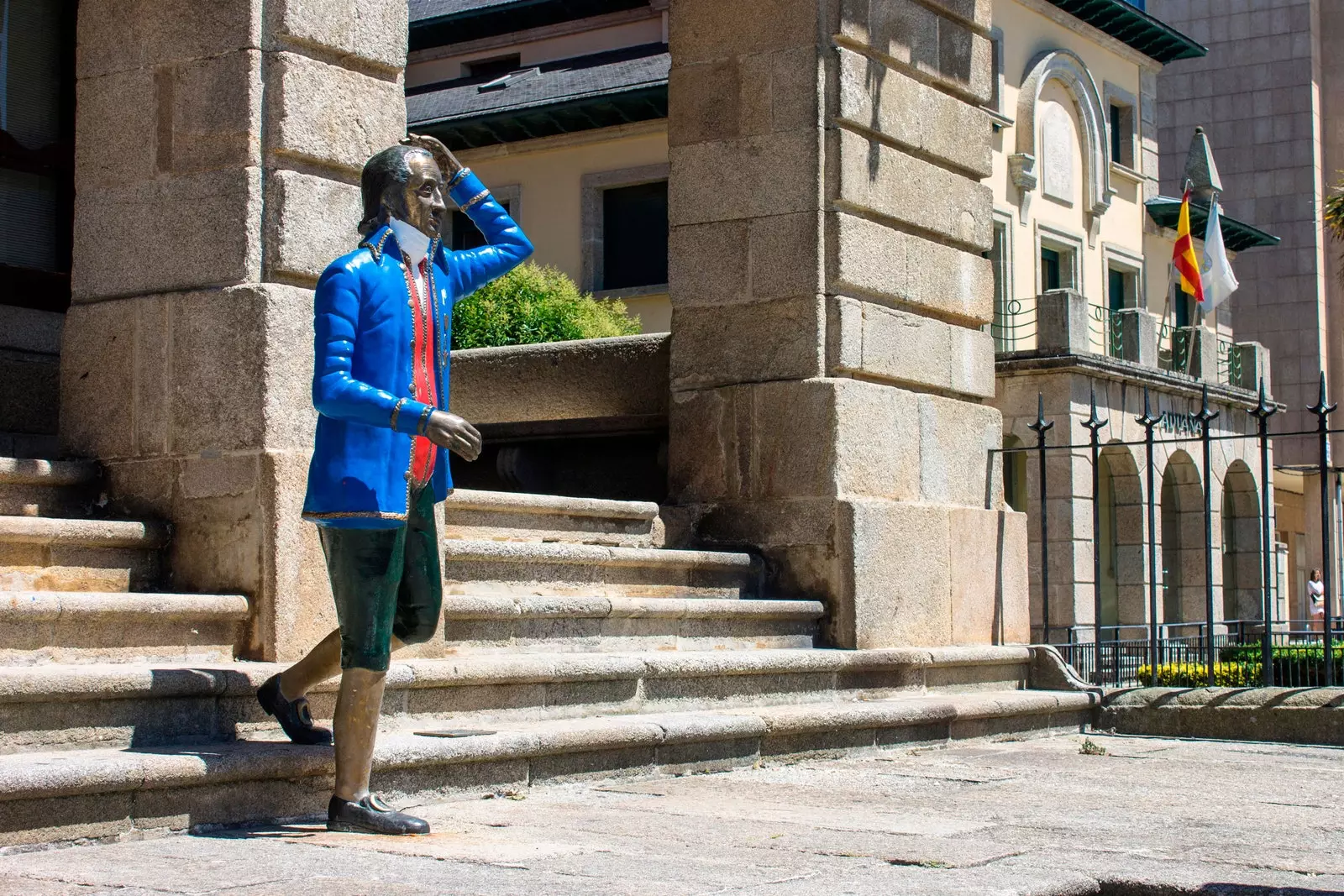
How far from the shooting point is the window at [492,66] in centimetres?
3033

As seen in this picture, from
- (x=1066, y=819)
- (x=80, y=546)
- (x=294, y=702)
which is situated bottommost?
(x=1066, y=819)

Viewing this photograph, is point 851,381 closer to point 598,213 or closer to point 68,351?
point 68,351

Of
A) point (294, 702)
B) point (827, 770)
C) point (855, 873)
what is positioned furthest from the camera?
point (827, 770)

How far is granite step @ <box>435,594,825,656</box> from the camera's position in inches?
280

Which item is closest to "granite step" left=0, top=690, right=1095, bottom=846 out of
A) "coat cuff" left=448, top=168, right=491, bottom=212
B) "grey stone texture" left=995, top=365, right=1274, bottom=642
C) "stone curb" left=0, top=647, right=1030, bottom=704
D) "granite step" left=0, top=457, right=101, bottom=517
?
"stone curb" left=0, top=647, right=1030, bottom=704

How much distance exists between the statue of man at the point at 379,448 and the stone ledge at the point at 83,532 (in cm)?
109

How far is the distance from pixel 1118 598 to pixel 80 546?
21.9m

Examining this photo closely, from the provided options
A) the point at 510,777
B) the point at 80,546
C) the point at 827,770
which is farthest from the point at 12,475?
the point at 827,770

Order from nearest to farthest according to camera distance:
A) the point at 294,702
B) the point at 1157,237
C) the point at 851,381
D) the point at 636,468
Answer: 1. the point at 294,702
2. the point at 851,381
3. the point at 636,468
4. the point at 1157,237

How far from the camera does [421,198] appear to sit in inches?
219

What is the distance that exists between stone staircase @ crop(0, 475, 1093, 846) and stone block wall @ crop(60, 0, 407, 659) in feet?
0.80

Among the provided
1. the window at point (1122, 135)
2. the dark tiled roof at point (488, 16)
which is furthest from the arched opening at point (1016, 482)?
the dark tiled roof at point (488, 16)

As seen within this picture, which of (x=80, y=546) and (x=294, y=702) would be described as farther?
(x=80, y=546)

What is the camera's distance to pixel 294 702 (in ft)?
18.8
